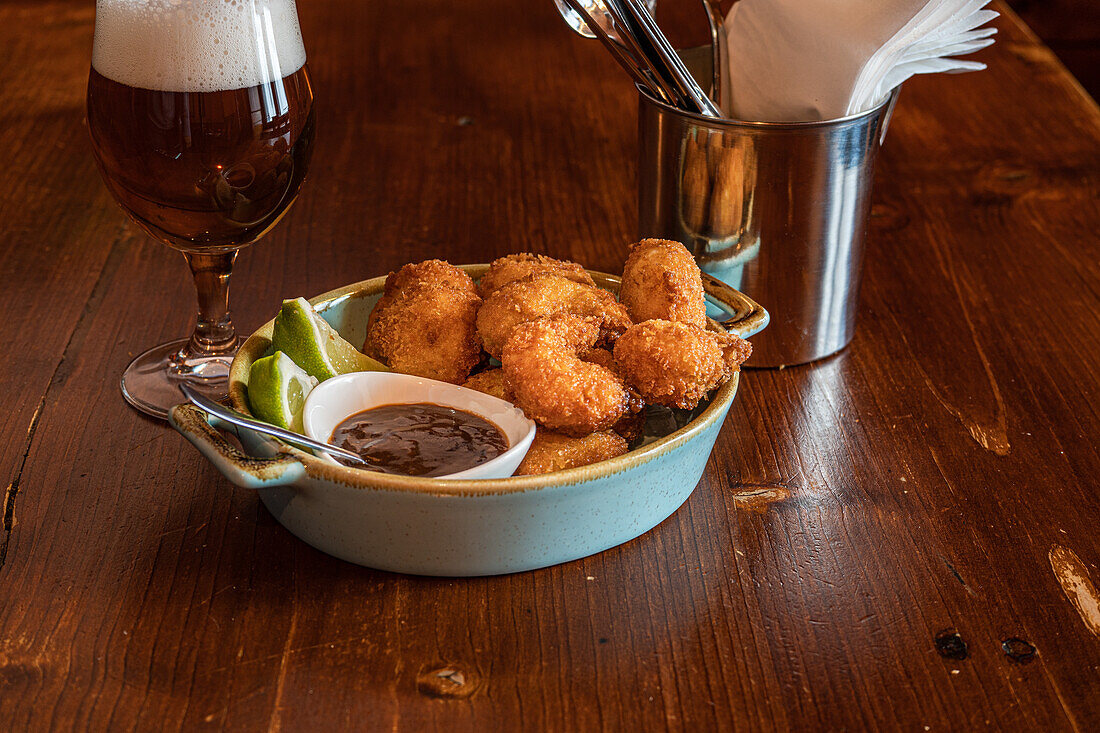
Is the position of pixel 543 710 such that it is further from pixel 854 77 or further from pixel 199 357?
pixel 854 77

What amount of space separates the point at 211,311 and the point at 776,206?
55cm

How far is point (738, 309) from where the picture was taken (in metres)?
0.99

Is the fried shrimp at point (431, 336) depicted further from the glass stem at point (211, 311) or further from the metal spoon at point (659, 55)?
the metal spoon at point (659, 55)

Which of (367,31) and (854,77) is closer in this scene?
(854,77)

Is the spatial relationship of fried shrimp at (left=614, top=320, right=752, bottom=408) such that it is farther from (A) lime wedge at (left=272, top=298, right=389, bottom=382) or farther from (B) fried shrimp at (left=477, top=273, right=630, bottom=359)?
(A) lime wedge at (left=272, top=298, right=389, bottom=382)

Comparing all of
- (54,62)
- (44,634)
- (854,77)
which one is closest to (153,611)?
(44,634)

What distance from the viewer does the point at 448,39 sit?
77.9 inches

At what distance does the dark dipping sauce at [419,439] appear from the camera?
2.57 ft

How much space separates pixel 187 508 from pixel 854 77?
703 millimetres

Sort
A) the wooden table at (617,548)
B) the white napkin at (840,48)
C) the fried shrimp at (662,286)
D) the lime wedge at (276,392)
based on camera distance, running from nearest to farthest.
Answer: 1. the wooden table at (617,548)
2. the lime wedge at (276,392)
3. the fried shrimp at (662,286)
4. the white napkin at (840,48)

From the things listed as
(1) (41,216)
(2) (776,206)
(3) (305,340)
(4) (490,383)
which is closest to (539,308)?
(4) (490,383)

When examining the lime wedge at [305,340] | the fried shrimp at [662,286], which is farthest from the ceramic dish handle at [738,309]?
the lime wedge at [305,340]

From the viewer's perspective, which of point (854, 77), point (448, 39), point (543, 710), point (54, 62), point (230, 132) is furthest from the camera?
point (448, 39)

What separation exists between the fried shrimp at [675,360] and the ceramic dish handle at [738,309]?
3.4 inches
